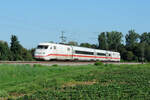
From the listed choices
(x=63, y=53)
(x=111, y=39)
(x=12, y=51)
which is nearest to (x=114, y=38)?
(x=111, y=39)

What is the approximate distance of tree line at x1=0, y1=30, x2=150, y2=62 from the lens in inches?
2756

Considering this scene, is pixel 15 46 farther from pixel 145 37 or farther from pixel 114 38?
pixel 145 37

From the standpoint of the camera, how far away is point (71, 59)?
42562 millimetres

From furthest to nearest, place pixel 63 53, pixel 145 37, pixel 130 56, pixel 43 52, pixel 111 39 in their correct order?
pixel 145 37
pixel 111 39
pixel 130 56
pixel 63 53
pixel 43 52

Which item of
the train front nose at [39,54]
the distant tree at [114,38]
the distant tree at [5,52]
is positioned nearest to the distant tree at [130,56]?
the distant tree at [114,38]

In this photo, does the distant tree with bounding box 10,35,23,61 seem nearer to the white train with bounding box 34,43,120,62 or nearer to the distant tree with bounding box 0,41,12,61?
the distant tree with bounding box 0,41,12,61

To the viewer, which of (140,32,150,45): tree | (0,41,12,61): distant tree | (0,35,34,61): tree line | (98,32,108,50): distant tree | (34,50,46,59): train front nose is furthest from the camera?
(140,32,150,45): tree

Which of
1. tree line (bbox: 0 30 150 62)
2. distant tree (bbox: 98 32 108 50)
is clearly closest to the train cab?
tree line (bbox: 0 30 150 62)

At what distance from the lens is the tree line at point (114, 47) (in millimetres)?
70000

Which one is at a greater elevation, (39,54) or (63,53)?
(63,53)

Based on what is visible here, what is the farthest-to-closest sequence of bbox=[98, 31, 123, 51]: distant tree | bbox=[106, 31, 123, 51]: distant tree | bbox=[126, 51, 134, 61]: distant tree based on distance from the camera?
1. bbox=[106, 31, 123, 51]: distant tree
2. bbox=[98, 31, 123, 51]: distant tree
3. bbox=[126, 51, 134, 61]: distant tree

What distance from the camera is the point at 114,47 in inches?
4082

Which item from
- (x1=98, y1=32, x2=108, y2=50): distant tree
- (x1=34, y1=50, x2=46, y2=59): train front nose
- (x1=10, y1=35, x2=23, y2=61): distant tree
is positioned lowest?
(x1=34, y1=50, x2=46, y2=59): train front nose

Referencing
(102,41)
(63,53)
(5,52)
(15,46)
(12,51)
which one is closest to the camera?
(63,53)
